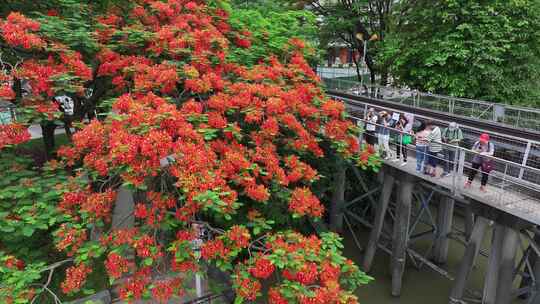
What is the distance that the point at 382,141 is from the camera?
31.9 ft

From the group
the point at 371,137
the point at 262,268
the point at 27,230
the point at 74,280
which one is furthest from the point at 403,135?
the point at 27,230

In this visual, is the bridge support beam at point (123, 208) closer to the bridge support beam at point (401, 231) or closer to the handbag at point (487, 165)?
the bridge support beam at point (401, 231)

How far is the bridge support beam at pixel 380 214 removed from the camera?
412 inches

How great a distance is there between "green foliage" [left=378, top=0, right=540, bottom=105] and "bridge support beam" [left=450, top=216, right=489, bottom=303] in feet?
27.7

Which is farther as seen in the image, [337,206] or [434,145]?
[337,206]

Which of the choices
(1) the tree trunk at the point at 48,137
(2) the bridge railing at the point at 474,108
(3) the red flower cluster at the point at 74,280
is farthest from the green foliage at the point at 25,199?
(2) the bridge railing at the point at 474,108

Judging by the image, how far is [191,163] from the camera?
15.9ft

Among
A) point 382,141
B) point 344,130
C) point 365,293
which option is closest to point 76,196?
point 344,130

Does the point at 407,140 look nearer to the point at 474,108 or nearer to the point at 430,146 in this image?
the point at 430,146

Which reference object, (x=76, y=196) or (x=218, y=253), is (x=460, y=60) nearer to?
(x=218, y=253)

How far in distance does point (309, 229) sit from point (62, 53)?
8.26 m

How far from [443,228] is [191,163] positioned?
31.8 ft

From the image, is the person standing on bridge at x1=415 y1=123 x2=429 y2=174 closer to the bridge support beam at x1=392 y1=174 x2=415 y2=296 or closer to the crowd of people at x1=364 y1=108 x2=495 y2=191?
the crowd of people at x1=364 y1=108 x2=495 y2=191

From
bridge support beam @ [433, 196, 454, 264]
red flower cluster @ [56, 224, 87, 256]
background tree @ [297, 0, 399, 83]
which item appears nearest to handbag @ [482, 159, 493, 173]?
bridge support beam @ [433, 196, 454, 264]
